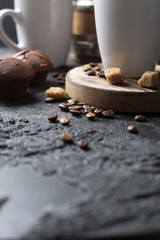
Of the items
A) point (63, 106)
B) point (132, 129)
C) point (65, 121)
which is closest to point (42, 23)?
point (63, 106)

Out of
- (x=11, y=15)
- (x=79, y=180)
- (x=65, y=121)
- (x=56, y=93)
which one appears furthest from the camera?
(x=11, y=15)

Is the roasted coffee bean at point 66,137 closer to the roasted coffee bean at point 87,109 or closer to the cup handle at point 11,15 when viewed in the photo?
the roasted coffee bean at point 87,109

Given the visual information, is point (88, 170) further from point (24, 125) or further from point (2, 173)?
point (24, 125)

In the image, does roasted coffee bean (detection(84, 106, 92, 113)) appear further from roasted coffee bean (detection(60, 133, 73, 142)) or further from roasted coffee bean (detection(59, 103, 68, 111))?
roasted coffee bean (detection(60, 133, 73, 142))

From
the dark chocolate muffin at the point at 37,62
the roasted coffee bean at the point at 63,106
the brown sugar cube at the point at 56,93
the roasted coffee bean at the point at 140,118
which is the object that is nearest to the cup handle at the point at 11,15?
the dark chocolate muffin at the point at 37,62

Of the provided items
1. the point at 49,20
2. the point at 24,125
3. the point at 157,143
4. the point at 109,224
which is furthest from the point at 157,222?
the point at 49,20

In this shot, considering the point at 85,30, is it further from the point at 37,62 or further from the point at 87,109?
the point at 87,109
